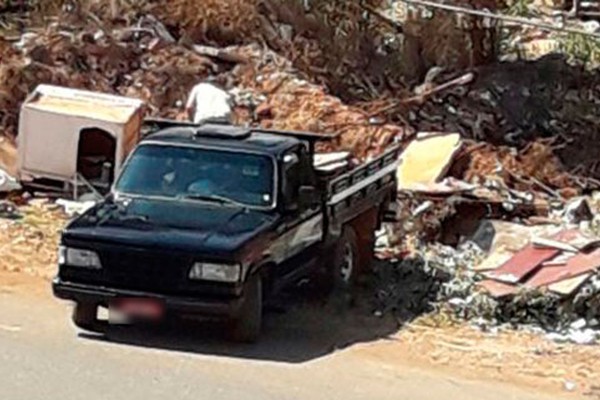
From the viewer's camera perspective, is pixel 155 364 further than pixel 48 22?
No

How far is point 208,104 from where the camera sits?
18.9 metres

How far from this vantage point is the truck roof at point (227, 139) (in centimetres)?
1406

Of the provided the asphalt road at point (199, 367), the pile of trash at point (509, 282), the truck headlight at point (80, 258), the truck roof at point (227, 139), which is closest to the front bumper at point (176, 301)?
the truck headlight at point (80, 258)

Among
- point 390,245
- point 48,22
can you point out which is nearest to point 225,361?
point 390,245

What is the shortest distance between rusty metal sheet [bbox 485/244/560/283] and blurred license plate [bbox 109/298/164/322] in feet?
11.9

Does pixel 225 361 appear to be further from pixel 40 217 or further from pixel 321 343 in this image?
pixel 40 217

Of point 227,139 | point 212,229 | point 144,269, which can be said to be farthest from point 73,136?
point 144,269

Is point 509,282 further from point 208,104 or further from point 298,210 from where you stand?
point 208,104

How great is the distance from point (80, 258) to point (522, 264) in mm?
4403

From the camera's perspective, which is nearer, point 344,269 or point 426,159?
point 344,269

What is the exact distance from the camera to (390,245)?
1712 cm

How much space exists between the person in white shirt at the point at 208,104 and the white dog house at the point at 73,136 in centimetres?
75

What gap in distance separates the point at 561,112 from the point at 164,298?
32.6 ft

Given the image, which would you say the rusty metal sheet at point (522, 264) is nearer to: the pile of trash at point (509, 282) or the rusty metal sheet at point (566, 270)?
the pile of trash at point (509, 282)
